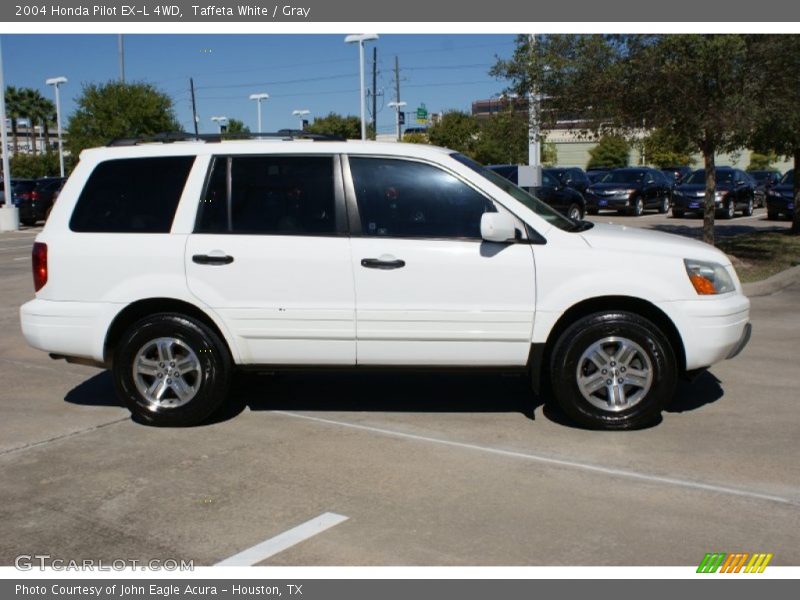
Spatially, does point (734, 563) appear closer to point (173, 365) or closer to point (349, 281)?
point (349, 281)

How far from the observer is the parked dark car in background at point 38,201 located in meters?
30.9

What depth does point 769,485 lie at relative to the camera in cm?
495

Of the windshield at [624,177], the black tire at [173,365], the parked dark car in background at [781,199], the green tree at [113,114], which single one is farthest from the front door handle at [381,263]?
the green tree at [113,114]

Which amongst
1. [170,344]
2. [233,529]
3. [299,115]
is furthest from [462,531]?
[299,115]

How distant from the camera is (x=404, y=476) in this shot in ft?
17.1

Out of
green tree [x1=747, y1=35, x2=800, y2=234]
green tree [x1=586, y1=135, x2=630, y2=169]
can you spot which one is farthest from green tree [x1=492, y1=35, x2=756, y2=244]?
green tree [x1=586, y1=135, x2=630, y2=169]

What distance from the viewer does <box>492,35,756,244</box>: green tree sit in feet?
40.4

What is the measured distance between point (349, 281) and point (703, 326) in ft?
7.87

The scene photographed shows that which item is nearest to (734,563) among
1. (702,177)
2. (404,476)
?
(404,476)

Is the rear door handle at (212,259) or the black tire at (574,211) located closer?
the rear door handle at (212,259)

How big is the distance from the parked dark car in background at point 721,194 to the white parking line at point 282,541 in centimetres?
2397

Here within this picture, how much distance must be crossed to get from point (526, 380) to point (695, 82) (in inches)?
276

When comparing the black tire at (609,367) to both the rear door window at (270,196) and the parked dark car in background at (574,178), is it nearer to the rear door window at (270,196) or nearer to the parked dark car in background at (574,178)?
the rear door window at (270,196)
